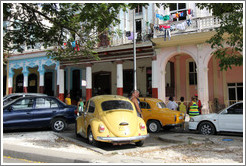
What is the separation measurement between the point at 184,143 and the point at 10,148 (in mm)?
5290

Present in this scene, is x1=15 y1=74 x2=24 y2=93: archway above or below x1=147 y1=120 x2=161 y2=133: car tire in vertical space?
above

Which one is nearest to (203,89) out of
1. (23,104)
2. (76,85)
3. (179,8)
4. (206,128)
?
(179,8)

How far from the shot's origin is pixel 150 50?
18.3m

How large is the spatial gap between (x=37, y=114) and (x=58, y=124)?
40.1 inches

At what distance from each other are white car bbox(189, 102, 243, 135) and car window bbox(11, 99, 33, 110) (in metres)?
7.08

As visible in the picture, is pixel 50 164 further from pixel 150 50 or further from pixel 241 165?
pixel 150 50

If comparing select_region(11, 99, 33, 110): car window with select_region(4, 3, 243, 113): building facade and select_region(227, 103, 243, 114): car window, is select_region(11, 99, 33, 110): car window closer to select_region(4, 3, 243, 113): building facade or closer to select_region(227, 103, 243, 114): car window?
select_region(4, 3, 243, 113): building facade

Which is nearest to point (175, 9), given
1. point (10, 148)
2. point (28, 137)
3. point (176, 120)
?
point (176, 120)

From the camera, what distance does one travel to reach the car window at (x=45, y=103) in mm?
10984

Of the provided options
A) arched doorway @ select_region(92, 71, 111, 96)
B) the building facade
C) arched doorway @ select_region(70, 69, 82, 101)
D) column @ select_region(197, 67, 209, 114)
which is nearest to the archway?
the building facade

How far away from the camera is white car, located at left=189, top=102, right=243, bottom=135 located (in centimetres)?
986

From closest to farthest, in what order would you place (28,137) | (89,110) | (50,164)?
(50,164) < (89,110) < (28,137)

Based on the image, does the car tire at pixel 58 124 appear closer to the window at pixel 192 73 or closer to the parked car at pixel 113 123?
the parked car at pixel 113 123

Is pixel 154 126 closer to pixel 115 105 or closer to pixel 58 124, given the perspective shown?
pixel 115 105
